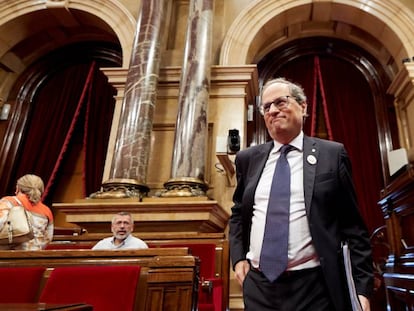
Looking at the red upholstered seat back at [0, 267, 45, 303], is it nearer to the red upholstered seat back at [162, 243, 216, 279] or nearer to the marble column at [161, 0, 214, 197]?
the red upholstered seat back at [162, 243, 216, 279]

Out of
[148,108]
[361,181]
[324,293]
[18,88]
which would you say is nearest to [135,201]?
[148,108]

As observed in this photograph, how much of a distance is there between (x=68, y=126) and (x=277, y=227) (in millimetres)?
6324

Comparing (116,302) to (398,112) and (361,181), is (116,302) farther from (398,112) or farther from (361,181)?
(398,112)

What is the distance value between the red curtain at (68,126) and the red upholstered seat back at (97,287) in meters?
4.70

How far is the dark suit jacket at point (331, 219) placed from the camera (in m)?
1.11

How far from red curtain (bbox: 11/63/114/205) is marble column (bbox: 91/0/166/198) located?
2186 mm

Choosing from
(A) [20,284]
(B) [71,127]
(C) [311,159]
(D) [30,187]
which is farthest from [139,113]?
(C) [311,159]

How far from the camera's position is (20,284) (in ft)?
5.72

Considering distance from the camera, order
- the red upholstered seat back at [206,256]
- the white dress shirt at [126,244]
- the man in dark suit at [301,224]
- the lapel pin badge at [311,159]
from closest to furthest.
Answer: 1. the man in dark suit at [301,224]
2. the lapel pin badge at [311,159]
3. the red upholstered seat back at [206,256]
4. the white dress shirt at [126,244]

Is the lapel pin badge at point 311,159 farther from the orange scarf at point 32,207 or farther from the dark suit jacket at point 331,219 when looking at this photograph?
the orange scarf at point 32,207

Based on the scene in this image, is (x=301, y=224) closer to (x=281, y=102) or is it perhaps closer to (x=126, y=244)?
(x=281, y=102)

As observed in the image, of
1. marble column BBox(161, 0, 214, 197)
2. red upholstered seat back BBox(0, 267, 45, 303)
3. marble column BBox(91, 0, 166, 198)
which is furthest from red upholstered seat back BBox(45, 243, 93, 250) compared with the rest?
red upholstered seat back BBox(0, 267, 45, 303)

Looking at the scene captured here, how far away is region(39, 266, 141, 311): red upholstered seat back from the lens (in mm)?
1562

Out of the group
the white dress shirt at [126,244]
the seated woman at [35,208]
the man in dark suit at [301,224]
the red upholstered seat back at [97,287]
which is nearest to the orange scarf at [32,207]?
the seated woman at [35,208]
